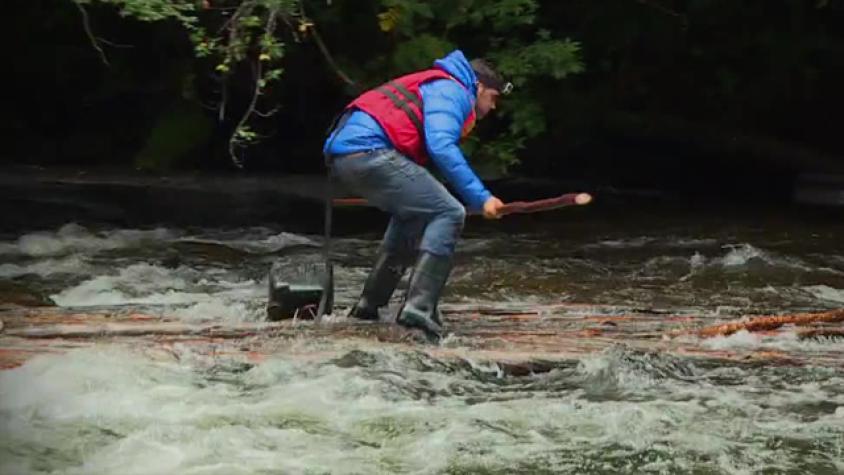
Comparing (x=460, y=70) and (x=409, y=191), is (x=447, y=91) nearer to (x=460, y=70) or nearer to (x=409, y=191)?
(x=460, y=70)

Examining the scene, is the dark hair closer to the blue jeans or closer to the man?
the man

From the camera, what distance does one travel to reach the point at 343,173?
20.2ft

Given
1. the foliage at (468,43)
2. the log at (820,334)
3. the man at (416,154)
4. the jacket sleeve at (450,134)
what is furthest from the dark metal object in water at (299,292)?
the foliage at (468,43)

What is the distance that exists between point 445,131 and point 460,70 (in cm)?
42

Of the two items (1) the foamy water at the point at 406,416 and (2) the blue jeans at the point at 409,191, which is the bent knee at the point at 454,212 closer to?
(2) the blue jeans at the point at 409,191

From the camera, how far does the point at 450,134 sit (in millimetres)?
5738

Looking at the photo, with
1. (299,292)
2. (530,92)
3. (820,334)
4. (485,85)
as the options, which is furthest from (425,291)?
(530,92)

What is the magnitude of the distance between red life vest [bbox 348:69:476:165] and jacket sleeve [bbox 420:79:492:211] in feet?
0.24

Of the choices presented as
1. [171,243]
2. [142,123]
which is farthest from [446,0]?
[142,123]

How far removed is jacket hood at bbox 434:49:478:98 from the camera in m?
5.97

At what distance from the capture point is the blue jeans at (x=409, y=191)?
19.7 feet

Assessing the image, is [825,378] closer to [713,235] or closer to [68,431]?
[68,431]

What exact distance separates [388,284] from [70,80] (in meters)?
11.3

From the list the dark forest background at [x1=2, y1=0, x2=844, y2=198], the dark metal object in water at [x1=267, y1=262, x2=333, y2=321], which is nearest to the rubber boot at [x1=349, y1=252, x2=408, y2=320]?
the dark metal object in water at [x1=267, y1=262, x2=333, y2=321]
